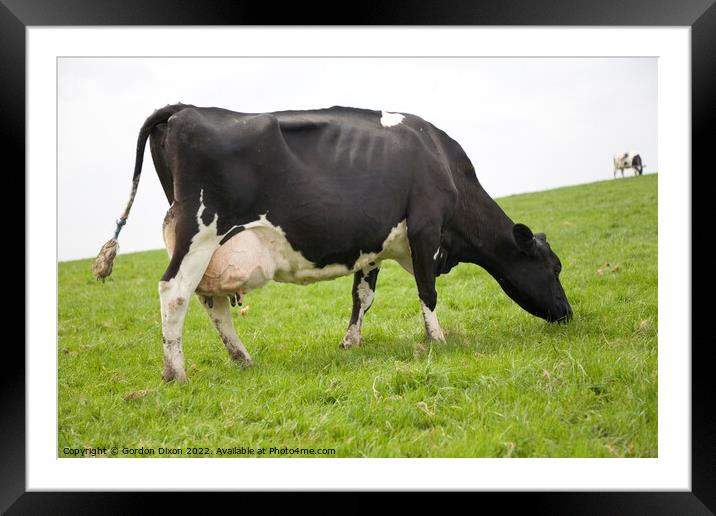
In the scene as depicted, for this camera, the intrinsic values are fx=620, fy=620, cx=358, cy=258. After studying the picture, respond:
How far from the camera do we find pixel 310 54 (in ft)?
16.8

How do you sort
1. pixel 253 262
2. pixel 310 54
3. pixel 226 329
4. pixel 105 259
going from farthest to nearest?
pixel 226 329 → pixel 253 262 → pixel 105 259 → pixel 310 54

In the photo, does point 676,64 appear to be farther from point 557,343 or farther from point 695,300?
point 557,343

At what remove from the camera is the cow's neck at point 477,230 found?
273 inches

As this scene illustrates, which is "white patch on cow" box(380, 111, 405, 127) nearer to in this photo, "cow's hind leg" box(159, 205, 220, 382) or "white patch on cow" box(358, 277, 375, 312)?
"white patch on cow" box(358, 277, 375, 312)

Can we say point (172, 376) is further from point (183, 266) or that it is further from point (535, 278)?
point (535, 278)

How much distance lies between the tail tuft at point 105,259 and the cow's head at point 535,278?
415cm

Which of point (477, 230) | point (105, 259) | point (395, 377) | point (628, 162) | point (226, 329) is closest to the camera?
point (395, 377)

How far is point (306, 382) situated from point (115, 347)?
260 cm

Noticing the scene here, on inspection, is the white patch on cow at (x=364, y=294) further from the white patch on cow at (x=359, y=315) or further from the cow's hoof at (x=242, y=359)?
the cow's hoof at (x=242, y=359)

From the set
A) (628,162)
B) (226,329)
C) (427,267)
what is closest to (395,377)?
(427,267)

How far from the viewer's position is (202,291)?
5.65m

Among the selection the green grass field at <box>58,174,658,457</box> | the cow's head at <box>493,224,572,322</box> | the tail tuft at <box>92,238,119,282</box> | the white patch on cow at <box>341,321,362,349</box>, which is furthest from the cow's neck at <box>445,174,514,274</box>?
the tail tuft at <box>92,238,119,282</box>

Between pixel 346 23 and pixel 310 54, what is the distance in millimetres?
397

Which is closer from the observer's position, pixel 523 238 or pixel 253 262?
pixel 253 262
